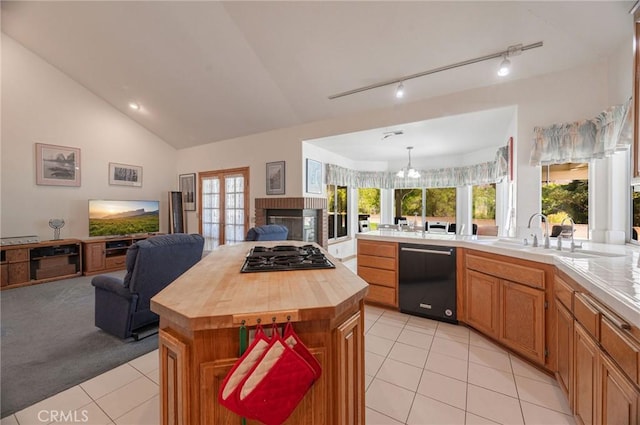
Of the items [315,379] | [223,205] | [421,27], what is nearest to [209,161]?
[223,205]

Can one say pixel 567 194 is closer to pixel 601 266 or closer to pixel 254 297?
pixel 601 266

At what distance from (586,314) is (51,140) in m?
7.25

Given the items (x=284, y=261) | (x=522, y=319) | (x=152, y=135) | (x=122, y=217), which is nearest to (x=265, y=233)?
(x=284, y=261)

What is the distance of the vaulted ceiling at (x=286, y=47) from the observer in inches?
89.9

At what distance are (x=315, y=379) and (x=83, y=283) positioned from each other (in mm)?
5043

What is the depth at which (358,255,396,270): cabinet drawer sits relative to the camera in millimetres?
3070

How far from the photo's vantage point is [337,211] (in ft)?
19.6

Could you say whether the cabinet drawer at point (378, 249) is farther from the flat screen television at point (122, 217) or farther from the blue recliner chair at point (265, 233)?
the flat screen television at point (122, 217)

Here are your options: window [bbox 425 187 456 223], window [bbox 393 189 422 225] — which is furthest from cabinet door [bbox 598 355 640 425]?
window [bbox 393 189 422 225]

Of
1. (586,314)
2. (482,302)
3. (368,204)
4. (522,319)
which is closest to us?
(586,314)

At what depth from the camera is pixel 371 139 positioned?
4.41 m

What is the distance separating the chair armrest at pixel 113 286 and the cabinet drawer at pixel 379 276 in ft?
8.05

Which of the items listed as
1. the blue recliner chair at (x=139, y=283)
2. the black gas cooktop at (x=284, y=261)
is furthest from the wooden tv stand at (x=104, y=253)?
the black gas cooktop at (x=284, y=261)

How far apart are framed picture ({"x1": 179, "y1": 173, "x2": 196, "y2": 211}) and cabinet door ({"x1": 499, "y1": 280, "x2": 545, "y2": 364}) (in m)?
6.32
